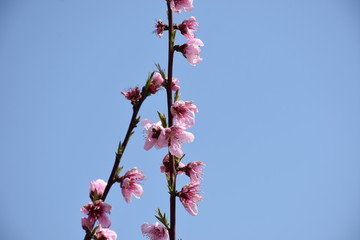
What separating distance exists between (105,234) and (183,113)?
1046mm

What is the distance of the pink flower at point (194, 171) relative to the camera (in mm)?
2740

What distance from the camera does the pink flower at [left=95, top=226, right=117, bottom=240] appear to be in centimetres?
233

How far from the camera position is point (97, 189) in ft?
8.09

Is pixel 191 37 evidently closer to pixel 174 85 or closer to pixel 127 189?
pixel 174 85

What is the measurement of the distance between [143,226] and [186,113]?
1005 millimetres

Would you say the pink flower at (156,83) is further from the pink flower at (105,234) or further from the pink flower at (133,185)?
the pink flower at (105,234)

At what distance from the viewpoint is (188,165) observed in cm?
279

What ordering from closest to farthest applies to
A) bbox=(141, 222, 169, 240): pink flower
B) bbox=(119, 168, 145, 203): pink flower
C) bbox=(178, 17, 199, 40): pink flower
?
bbox=(119, 168, 145, 203): pink flower, bbox=(141, 222, 169, 240): pink flower, bbox=(178, 17, 199, 40): pink flower

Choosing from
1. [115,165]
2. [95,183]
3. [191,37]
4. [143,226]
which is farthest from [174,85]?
[143,226]

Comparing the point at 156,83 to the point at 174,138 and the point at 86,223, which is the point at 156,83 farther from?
the point at 86,223

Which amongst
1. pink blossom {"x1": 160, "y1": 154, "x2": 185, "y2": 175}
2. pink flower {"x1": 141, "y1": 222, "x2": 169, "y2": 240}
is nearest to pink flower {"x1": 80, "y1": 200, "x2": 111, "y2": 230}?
pink flower {"x1": 141, "y1": 222, "x2": 169, "y2": 240}

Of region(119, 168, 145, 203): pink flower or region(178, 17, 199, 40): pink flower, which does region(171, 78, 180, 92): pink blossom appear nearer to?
region(178, 17, 199, 40): pink flower

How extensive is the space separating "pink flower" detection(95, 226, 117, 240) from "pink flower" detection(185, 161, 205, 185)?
0.74 m

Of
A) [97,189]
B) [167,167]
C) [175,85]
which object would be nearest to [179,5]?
[175,85]
